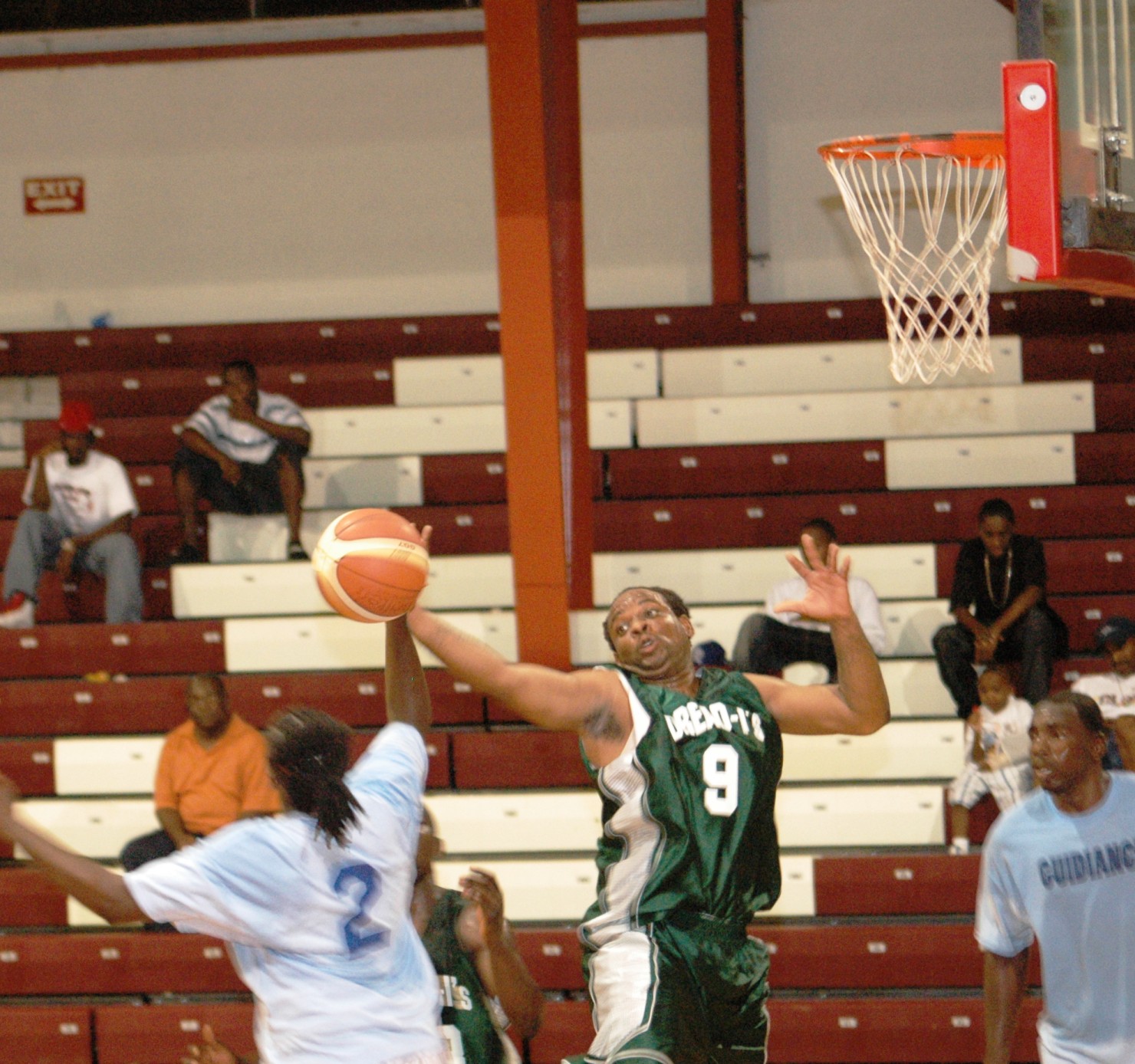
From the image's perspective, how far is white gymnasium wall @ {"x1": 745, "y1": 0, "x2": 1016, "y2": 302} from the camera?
1148 cm

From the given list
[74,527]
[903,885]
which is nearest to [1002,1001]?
[903,885]

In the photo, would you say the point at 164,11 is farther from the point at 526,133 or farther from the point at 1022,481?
the point at 1022,481

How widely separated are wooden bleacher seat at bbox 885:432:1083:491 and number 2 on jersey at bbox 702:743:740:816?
19.6 ft

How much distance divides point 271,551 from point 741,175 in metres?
4.31

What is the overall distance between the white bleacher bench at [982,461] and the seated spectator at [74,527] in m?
4.31

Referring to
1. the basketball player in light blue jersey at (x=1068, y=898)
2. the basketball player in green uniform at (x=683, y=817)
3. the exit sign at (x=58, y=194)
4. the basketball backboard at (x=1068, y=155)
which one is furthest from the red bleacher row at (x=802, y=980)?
the exit sign at (x=58, y=194)

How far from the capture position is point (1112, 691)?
25.3ft

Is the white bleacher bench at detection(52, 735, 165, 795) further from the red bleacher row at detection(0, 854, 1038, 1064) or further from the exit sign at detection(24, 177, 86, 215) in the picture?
the exit sign at detection(24, 177, 86, 215)

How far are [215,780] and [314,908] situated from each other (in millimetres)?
4469

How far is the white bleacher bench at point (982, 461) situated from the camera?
9695 millimetres

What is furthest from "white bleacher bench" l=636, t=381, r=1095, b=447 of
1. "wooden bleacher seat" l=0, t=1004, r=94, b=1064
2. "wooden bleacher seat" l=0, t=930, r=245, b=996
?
"wooden bleacher seat" l=0, t=1004, r=94, b=1064

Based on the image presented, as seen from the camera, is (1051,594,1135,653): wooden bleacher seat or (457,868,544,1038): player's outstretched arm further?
(1051,594,1135,653): wooden bleacher seat

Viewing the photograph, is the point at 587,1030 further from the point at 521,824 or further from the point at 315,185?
the point at 315,185

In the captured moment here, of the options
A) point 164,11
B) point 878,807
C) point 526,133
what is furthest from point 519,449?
point 164,11
